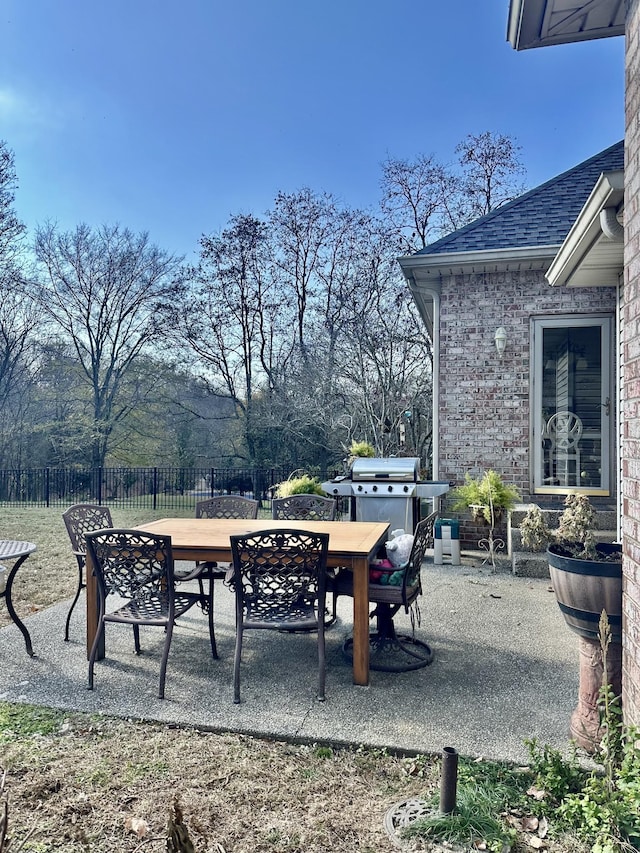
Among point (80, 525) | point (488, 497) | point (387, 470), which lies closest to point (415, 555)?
point (80, 525)

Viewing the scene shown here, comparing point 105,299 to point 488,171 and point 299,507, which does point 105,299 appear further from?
point 299,507

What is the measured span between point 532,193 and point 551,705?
7.11 metres

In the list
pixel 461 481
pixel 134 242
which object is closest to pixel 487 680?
pixel 461 481

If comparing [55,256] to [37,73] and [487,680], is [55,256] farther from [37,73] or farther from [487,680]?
[487,680]

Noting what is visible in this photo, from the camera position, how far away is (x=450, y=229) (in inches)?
609

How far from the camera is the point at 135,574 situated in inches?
128

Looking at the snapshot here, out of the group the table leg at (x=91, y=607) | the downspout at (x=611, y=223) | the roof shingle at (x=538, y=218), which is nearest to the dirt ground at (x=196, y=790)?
the table leg at (x=91, y=607)

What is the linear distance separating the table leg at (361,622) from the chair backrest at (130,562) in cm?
107

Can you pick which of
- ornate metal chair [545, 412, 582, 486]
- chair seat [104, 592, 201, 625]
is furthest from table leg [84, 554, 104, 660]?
ornate metal chair [545, 412, 582, 486]

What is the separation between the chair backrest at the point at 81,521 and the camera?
387 centimetres

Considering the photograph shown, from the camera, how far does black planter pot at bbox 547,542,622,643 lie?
7.36 feet

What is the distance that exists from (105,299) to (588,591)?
16.7m

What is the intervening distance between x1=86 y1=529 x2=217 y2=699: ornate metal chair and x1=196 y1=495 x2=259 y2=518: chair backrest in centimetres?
175

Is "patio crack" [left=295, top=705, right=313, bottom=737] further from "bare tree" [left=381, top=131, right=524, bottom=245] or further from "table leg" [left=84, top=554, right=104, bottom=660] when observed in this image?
"bare tree" [left=381, top=131, right=524, bottom=245]
